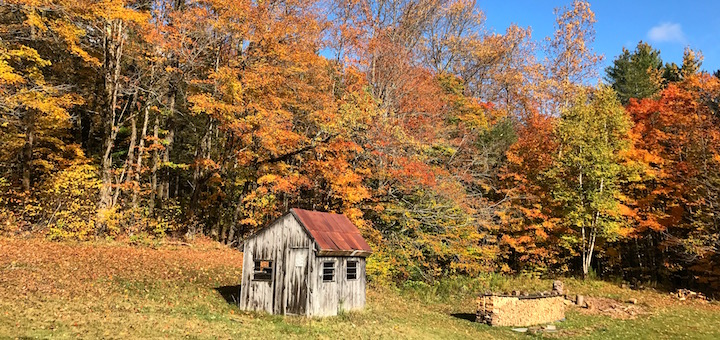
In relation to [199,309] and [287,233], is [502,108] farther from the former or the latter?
[199,309]

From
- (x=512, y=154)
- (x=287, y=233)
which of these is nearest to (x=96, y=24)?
(x=287, y=233)

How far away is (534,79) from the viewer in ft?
125

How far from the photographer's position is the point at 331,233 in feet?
52.3

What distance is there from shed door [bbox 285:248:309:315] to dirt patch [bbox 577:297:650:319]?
13.9 meters

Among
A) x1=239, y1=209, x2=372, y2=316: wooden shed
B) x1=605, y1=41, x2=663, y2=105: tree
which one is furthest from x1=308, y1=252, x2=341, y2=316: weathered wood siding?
x1=605, y1=41, x2=663, y2=105: tree

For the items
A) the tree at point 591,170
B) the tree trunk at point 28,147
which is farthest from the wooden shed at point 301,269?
the tree at point 591,170

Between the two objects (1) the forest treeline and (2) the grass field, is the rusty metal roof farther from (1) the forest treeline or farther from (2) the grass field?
(1) the forest treeline

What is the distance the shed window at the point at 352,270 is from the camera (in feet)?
53.2

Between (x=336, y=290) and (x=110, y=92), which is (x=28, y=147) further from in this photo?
(x=336, y=290)

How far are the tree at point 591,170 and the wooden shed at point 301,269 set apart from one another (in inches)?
707

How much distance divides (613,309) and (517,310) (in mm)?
6502

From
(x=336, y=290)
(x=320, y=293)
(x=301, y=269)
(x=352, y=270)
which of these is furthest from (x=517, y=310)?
(x=301, y=269)

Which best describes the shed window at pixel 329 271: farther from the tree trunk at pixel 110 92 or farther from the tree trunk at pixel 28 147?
the tree trunk at pixel 28 147

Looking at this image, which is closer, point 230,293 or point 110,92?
point 230,293
